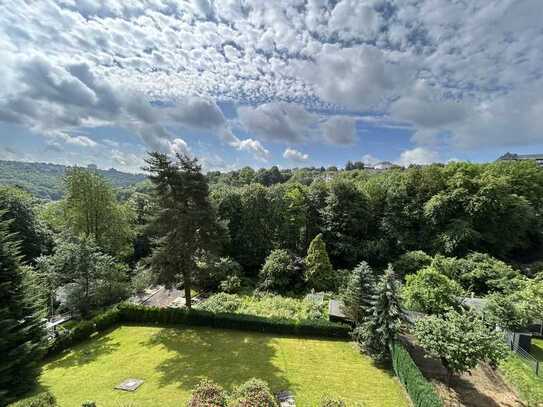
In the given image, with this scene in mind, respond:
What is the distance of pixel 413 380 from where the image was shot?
10219 millimetres

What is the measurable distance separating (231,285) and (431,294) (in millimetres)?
15299

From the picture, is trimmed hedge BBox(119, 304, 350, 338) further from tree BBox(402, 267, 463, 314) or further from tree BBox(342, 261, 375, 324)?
tree BBox(402, 267, 463, 314)

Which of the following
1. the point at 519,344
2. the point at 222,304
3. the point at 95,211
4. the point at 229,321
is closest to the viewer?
the point at 519,344

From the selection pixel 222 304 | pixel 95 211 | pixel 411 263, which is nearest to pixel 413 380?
pixel 222 304

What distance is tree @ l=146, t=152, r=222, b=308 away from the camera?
53.6 ft

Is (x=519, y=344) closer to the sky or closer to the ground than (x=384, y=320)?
closer to the ground

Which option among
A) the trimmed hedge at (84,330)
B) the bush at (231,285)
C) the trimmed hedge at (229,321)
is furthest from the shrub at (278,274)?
the trimmed hedge at (84,330)

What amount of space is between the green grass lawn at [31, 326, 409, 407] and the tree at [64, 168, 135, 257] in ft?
35.2

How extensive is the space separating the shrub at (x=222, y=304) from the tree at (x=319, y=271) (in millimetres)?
6612

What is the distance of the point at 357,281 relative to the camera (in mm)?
15195

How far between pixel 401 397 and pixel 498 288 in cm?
1437

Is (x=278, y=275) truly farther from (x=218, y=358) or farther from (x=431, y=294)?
(x=431, y=294)

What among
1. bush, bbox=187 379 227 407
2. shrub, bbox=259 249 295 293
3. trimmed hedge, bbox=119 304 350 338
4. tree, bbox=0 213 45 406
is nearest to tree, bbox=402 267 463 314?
trimmed hedge, bbox=119 304 350 338

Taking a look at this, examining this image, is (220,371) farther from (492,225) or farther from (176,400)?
(492,225)
